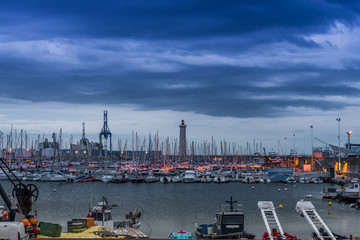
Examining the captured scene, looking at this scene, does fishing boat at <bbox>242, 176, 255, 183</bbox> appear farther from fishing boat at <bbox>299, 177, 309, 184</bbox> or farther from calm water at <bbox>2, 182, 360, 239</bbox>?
fishing boat at <bbox>299, 177, 309, 184</bbox>

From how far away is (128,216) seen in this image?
41.9 m

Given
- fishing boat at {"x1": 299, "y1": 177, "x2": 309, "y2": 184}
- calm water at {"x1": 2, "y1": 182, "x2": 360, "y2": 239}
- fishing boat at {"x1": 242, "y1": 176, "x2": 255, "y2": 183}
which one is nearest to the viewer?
calm water at {"x1": 2, "y1": 182, "x2": 360, "y2": 239}

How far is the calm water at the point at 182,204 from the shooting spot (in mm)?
56963

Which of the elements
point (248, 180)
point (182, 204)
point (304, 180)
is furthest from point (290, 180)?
point (182, 204)

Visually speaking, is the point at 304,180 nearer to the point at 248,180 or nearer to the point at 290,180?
the point at 290,180

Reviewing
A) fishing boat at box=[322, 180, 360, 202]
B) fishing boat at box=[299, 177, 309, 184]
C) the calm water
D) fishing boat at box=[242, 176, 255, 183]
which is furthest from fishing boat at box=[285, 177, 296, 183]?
fishing boat at box=[322, 180, 360, 202]

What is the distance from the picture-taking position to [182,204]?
8188 centimetres

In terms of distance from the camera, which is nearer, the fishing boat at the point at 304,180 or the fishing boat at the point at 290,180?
the fishing boat at the point at 304,180

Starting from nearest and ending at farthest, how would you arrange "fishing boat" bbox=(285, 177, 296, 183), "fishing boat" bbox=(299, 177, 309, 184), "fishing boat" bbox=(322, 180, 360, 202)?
1. "fishing boat" bbox=(322, 180, 360, 202)
2. "fishing boat" bbox=(299, 177, 309, 184)
3. "fishing boat" bbox=(285, 177, 296, 183)

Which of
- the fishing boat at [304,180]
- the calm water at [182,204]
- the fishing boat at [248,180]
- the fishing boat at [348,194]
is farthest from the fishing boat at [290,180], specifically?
the fishing boat at [348,194]

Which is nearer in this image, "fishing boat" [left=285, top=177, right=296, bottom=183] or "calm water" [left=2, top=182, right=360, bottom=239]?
"calm water" [left=2, top=182, right=360, bottom=239]

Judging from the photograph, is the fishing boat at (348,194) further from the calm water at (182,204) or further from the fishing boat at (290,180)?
the fishing boat at (290,180)

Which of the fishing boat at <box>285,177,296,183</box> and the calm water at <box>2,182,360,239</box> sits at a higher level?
the fishing boat at <box>285,177,296,183</box>

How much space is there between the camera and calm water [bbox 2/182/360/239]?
57.0m
